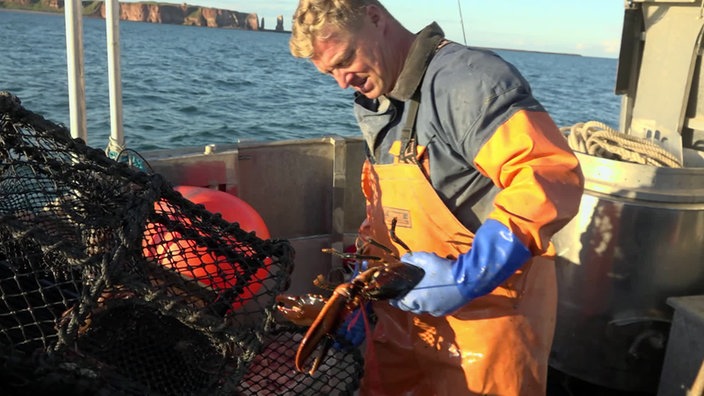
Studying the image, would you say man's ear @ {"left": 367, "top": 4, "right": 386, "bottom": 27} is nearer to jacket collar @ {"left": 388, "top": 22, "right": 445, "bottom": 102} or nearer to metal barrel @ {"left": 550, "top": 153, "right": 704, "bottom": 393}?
jacket collar @ {"left": 388, "top": 22, "right": 445, "bottom": 102}

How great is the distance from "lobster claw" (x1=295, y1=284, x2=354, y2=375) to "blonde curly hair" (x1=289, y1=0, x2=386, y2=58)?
86 cm

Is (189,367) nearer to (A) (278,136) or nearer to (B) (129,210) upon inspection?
(B) (129,210)

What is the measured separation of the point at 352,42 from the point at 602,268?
206 cm

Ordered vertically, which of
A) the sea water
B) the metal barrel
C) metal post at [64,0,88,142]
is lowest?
the sea water

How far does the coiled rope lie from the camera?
3.62m

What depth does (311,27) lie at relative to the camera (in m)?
2.11

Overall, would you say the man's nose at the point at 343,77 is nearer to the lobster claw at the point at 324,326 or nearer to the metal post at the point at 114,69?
the lobster claw at the point at 324,326

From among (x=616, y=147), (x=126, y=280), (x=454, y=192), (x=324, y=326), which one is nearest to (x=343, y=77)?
(x=454, y=192)

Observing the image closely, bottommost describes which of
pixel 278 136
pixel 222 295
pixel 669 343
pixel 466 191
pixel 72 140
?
pixel 278 136

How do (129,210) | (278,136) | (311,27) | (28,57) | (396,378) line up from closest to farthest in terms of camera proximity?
(129,210) < (311,27) < (396,378) < (278,136) < (28,57)

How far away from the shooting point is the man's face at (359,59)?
2121mm

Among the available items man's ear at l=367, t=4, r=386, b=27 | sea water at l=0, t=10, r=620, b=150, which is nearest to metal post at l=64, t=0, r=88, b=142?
man's ear at l=367, t=4, r=386, b=27

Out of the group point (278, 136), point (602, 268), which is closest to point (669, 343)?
point (602, 268)

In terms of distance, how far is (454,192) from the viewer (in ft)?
7.23
